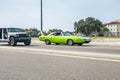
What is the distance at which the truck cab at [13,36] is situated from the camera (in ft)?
100.0

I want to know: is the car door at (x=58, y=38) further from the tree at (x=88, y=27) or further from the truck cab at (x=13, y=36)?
the tree at (x=88, y=27)

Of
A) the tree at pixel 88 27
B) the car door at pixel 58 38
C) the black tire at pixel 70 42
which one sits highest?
the tree at pixel 88 27

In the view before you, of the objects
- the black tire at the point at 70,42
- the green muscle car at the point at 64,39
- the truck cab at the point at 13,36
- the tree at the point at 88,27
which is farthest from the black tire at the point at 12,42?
the tree at the point at 88,27

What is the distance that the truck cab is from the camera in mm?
30475

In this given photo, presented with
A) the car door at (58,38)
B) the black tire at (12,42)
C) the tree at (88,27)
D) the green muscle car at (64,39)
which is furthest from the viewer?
the tree at (88,27)

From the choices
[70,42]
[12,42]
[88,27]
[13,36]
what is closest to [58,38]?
[70,42]

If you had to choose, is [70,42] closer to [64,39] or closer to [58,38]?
[64,39]

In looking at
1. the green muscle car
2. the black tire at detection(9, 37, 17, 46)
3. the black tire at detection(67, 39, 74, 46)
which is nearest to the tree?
the green muscle car

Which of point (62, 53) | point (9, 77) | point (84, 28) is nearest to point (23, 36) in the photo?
point (62, 53)

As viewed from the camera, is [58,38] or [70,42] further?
[58,38]

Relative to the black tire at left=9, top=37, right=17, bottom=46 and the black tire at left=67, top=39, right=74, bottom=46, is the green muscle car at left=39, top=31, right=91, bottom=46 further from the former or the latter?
the black tire at left=9, top=37, right=17, bottom=46

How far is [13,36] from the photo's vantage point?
3064 cm

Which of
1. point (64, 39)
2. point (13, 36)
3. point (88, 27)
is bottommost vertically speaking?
point (64, 39)

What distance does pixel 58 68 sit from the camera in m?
11.5
